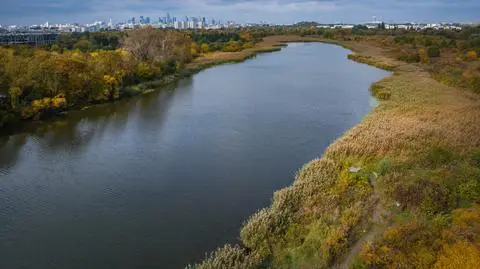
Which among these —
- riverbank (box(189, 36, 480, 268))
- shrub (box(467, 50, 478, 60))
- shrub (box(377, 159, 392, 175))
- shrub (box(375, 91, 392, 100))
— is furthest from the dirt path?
shrub (box(467, 50, 478, 60))

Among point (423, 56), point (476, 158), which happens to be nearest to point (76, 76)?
point (476, 158)

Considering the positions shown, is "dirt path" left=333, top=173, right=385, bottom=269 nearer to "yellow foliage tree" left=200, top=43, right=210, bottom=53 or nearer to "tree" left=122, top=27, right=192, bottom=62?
"tree" left=122, top=27, right=192, bottom=62

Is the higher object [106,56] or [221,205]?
[106,56]

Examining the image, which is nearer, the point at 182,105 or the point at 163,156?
the point at 163,156

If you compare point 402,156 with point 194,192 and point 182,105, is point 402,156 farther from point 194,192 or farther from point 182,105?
point 182,105

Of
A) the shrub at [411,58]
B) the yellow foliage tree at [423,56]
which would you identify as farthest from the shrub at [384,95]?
the shrub at [411,58]

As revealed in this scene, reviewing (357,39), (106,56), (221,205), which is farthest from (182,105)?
(357,39)
